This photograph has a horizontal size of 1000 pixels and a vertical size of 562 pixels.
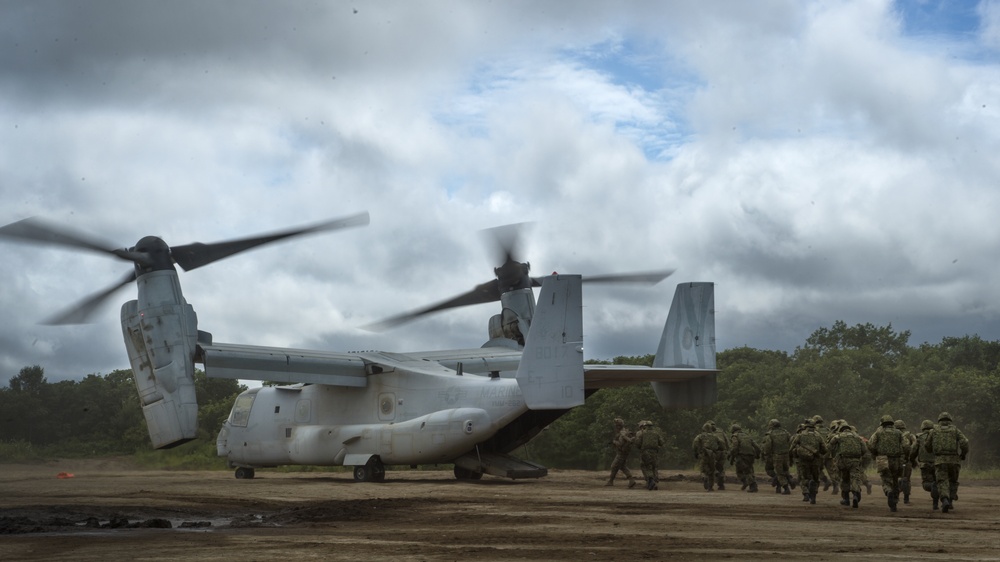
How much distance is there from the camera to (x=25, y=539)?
1266cm

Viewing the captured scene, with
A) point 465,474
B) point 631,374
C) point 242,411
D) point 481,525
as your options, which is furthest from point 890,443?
point 242,411

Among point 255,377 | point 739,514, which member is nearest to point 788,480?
point 739,514

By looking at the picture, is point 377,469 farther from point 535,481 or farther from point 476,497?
point 476,497

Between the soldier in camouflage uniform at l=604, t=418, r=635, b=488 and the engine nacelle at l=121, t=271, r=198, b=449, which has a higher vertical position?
the engine nacelle at l=121, t=271, r=198, b=449

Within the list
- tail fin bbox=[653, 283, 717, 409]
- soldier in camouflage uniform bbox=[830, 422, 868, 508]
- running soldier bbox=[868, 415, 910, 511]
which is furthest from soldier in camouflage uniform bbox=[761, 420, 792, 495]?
tail fin bbox=[653, 283, 717, 409]

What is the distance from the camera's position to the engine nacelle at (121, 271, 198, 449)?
75.9 feet

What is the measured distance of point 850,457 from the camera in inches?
698

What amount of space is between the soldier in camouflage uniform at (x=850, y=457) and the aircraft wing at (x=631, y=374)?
24.0ft

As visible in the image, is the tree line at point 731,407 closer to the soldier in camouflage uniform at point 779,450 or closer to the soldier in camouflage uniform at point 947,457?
the soldier in camouflage uniform at point 779,450

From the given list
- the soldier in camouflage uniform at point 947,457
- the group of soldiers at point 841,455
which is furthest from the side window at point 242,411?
the soldier in camouflage uniform at point 947,457

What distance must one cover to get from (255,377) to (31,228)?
6380mm

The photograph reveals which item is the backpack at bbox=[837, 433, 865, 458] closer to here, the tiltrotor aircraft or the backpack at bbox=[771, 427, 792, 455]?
the backpack at bbox=[771, 427, 792, 455]

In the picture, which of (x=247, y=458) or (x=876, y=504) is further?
(x=247, y=458)

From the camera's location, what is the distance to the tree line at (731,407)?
37.2 meters
